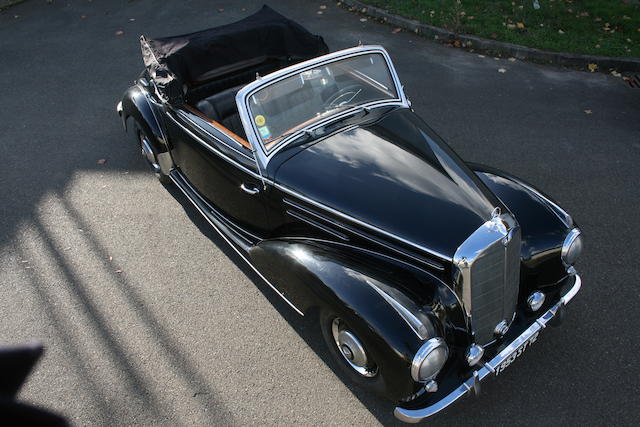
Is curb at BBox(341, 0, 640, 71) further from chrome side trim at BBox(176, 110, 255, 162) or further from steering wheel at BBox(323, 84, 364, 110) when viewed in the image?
chrome side trim at BBox(176, 110, 255, 162)

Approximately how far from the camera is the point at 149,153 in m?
5.79

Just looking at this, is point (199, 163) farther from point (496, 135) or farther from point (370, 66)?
point (496, 135)

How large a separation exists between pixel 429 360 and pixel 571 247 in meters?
1.52

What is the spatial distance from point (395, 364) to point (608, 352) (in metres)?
1.92

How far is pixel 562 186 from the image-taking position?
5.43 m

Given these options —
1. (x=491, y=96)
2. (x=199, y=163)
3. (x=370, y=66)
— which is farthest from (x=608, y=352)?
(x=491, y=96)

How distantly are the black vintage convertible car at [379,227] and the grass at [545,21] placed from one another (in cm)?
500

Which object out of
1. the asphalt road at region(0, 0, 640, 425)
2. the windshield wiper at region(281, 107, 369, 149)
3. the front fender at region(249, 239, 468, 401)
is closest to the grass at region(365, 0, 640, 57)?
the asphalt road at region(0, 0, 640, 425)

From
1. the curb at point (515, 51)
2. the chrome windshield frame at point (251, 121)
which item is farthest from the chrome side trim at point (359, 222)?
the curb at point (515, 51)

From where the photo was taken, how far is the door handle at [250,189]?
4.13 m

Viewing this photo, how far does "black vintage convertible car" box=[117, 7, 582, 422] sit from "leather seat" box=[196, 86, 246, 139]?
2 cm

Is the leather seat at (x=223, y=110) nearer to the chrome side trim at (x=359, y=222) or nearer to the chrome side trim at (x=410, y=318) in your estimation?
the chrome side trim at (x=359, y=222)

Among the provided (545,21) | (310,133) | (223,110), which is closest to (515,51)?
(545,21)

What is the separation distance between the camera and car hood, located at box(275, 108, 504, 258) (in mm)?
3377
